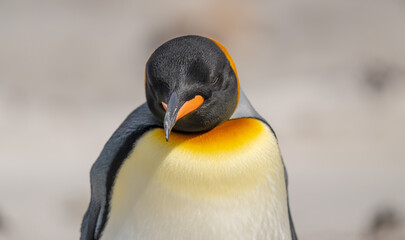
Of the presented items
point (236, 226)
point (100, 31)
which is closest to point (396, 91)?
point (100, 31)

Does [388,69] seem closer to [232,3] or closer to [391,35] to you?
[391,35]

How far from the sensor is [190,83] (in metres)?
1.10

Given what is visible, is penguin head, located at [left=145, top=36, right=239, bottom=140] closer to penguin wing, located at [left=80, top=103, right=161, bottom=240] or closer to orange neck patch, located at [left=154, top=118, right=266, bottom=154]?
orange neck patch, located at [left=154, top=118, right=266, bottom=154]

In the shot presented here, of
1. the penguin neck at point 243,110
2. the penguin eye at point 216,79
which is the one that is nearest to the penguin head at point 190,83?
the penguin eye at point 216,79

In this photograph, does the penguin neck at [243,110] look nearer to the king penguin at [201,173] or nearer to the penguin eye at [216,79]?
the king penguin at [201,173]

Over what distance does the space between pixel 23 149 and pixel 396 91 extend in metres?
2.82

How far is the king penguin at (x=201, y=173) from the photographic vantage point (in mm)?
1208

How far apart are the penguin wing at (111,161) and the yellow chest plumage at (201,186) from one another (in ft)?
0.09

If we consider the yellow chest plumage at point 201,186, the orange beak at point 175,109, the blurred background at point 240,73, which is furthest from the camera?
the blurred background at point 240,73

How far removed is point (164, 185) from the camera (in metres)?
1.26

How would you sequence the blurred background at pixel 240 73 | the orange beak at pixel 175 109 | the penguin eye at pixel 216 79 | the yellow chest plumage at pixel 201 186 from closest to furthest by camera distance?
the orange beak at pixel 175 109 < the penguin eye at pixel 216 79 < the yellow chest plumage at pixel 201 186 < the blurred background at pixel 240 73

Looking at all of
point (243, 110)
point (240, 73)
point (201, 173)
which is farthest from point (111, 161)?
point (240, 73)

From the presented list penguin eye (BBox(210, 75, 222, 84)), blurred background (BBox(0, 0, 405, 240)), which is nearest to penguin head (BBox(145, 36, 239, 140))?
penguin eye (BBox(210, 75, 222, 84))

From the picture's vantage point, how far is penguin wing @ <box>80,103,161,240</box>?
1.33 meters
